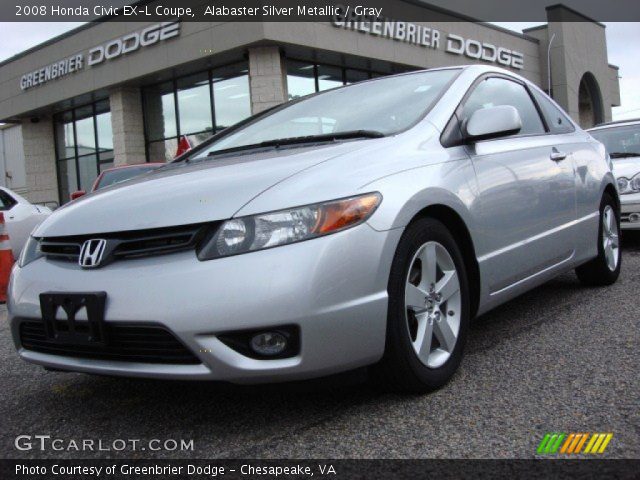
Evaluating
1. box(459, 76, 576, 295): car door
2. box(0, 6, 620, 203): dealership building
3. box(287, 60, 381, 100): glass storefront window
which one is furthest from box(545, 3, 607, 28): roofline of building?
box(459, 76, 576, 295): car door

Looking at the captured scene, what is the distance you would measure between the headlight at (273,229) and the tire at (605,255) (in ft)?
9.43

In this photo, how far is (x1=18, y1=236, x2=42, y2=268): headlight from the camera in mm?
2644

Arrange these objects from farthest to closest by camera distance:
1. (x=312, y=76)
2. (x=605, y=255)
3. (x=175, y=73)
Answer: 1. (x=175, y=73)
2. (x=312, y=76)
3. (x=605, y=255)

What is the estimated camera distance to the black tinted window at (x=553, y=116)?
4066 mm

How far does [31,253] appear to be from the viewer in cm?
269

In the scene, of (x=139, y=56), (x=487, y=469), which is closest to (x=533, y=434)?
(x=487, y=469)

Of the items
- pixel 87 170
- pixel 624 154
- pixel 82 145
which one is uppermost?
pixel 82 145

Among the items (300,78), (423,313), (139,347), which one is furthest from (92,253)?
(300,78)

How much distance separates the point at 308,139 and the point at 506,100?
1350mm

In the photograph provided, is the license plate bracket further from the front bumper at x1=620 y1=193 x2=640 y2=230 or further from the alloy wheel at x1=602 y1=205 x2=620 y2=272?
the front bumper at x1=620 y1=193 x2=640 y2=230

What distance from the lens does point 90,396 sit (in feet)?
9.41

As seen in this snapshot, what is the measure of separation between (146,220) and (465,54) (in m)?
19.4

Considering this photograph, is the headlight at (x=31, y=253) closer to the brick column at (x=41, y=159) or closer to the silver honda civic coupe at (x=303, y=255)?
the silver honda civic coupe at (x=303, y=255)

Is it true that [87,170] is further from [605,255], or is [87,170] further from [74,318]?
[74,318]
